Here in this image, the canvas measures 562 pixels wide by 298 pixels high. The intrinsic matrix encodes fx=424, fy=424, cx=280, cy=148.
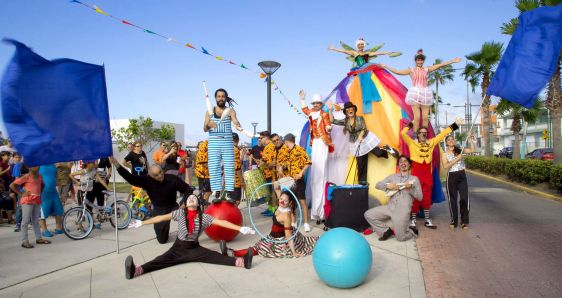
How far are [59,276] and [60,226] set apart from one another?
3189 mm

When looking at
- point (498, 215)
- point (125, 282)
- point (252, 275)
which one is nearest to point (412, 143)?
point (498, 215)

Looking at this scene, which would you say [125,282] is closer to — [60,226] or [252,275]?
→ [252,275]

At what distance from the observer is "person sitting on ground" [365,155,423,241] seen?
22.1 feet

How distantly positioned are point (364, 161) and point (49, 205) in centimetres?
598

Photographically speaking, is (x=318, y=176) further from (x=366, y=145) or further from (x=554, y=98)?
(x=554, y=98)

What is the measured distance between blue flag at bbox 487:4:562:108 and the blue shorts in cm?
816

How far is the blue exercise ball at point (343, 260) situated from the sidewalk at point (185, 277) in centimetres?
14

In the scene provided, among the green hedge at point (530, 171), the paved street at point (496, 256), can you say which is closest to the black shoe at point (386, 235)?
the paved street at point (496, 256)

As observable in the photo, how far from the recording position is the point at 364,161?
820 centimetres

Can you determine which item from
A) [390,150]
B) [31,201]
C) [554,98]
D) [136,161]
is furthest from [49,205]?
[554,98]

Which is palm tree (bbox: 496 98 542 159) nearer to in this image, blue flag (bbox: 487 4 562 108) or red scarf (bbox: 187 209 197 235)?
blue flag (bbox: 487 4 562 108)

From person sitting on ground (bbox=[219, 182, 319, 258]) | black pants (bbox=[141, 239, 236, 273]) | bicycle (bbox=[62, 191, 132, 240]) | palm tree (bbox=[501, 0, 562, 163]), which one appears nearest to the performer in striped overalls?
person sitting on ground (bbox=[219, 182, 319, 258])

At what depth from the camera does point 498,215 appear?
31.1 feet

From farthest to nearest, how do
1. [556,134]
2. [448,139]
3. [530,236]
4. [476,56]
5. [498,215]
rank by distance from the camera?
[476,56]
[556,134]
[498,215]
[448,139]
[530,236]
